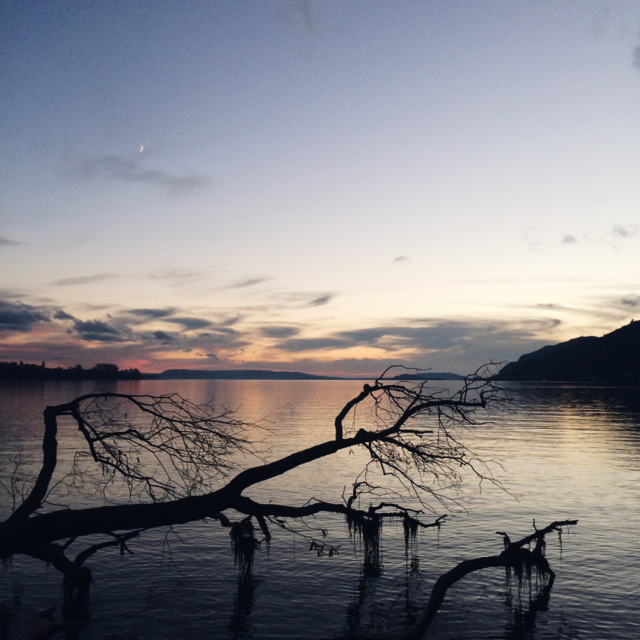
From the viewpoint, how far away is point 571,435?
70.9 meters

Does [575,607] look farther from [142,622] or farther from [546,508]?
[546,508]

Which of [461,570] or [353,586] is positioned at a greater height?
[461,570]

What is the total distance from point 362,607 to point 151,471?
1068 inches

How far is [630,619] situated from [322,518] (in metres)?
14.7

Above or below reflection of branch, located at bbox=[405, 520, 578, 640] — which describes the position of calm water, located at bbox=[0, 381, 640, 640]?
below

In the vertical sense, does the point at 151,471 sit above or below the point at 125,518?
below

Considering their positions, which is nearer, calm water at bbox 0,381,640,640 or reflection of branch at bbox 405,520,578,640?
reflection of branch at bbox 405,520,578,640

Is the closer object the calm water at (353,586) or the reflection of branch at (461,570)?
the reflection of branch at (461,570)

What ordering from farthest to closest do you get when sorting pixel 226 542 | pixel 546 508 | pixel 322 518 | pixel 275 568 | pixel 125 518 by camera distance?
pixel 546 508, pixel 322 518, pixel 226 542, pixel 275 568, pixel 125 518

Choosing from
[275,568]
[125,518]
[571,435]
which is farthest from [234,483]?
[571,435]

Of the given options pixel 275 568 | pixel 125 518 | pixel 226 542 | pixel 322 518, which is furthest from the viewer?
pixel 322 518

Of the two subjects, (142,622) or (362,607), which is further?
(362,607)

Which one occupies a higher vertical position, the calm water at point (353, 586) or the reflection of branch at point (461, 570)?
the reflection of branch at point (461, 570)

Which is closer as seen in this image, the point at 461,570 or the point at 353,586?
the point at 461,570
